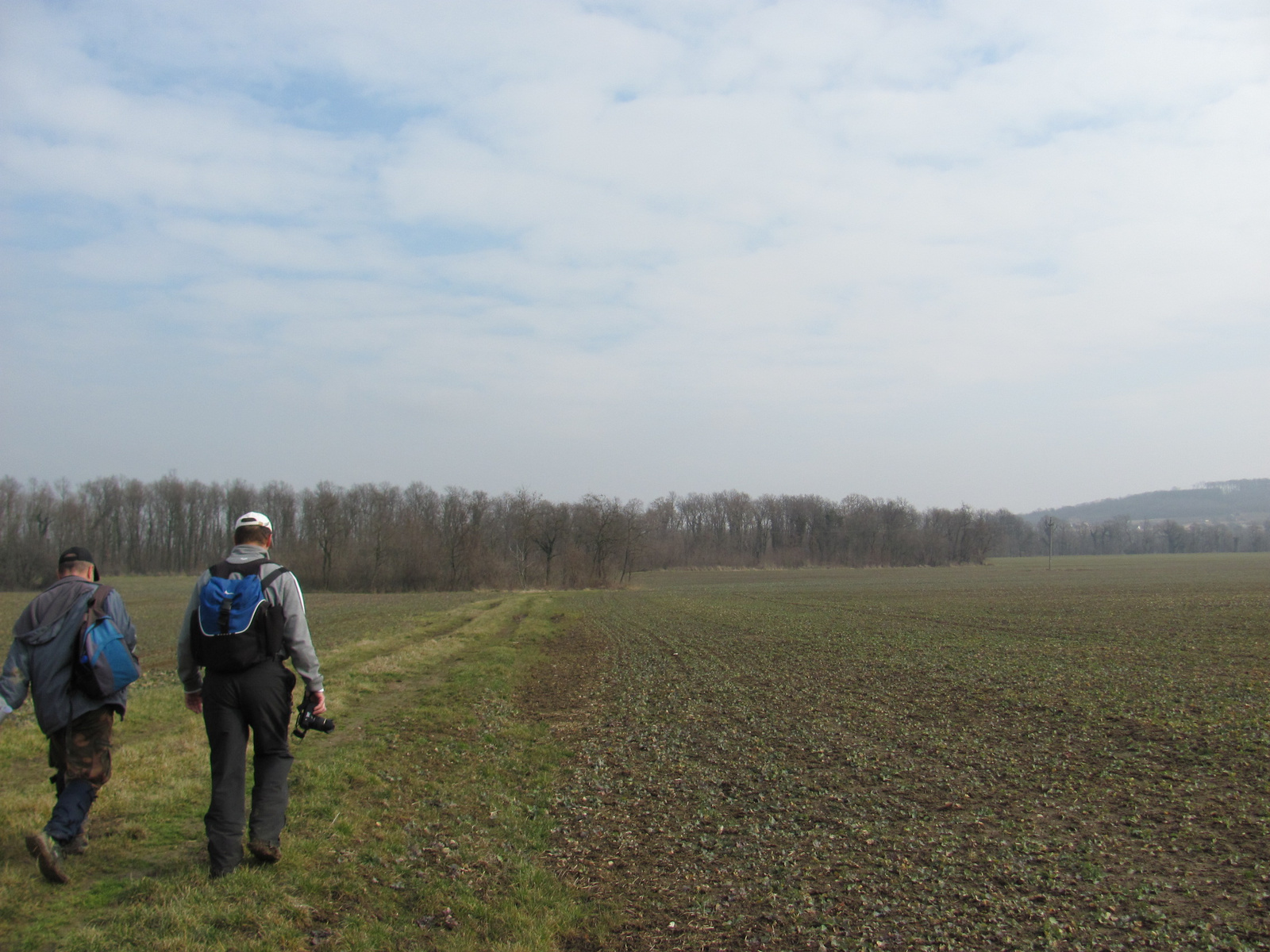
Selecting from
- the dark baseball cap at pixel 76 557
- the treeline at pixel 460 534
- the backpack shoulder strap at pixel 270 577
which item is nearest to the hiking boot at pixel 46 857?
the dark baseball cap at pixel 76 557

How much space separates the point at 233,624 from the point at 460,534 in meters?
82.2

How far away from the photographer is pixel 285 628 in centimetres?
527

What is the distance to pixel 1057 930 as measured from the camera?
495 cm

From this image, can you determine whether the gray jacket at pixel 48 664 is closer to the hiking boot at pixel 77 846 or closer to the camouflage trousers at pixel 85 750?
the camouflage trousers at pixel 85 750

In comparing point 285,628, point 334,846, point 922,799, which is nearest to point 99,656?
point 285,628

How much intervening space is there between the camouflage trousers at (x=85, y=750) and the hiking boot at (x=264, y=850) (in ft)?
4.02

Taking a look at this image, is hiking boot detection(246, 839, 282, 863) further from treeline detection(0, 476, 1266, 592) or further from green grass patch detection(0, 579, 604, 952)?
treeline detection(0, 476, 1266, 592)

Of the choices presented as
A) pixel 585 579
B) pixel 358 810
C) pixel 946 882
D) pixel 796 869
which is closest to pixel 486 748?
pixel 358 810

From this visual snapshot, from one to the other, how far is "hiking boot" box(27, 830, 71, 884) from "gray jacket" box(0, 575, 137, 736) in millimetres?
682

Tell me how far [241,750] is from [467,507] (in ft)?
310

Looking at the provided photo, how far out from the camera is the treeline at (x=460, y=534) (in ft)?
269

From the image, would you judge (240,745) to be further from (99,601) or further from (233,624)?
(99,601)

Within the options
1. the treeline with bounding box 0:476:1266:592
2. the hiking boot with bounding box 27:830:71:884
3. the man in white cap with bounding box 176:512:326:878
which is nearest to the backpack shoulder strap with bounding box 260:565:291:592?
the man in white cap with bounding box 176:512:326:878

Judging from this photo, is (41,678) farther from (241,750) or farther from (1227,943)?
(1227,943)
